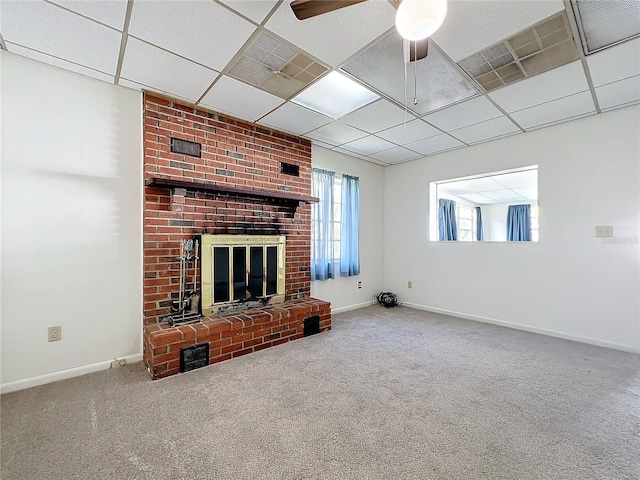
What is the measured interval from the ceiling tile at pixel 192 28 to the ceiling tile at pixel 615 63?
8.67ft

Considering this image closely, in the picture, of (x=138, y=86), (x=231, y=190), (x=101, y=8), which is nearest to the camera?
(x=101, y=8)

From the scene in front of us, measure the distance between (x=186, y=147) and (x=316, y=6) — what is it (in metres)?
2.14

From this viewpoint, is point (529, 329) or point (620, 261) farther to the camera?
point (529, 329)

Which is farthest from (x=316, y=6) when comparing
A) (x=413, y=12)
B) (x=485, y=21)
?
(x=485, y=21)

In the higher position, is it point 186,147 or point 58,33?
point 58,33

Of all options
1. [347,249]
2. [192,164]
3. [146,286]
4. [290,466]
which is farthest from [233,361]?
[347,249]

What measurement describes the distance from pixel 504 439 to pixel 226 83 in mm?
3389

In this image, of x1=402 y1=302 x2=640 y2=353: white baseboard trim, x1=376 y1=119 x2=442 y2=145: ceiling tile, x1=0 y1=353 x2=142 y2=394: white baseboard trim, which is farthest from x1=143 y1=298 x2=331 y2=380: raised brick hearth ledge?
x1=376 y1=119 x2=442 y2=145: ceiling tile

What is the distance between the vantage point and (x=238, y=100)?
2.91 meters

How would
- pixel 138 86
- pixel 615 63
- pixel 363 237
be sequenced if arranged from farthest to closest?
pixel 363 237
pixel 138 86
pixel 615 63

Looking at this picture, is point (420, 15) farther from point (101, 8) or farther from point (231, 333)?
point (231, 333)

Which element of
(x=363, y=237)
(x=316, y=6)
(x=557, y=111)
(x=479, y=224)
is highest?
(x=557, y=111)

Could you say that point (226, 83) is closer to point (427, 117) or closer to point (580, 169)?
point (427, 117)

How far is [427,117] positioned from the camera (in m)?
3.24
